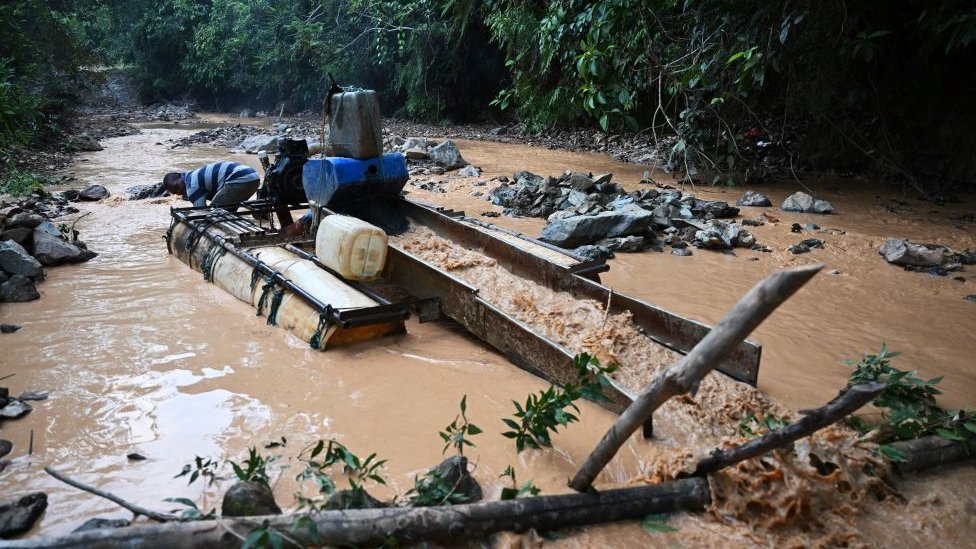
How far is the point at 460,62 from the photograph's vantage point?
794 inches

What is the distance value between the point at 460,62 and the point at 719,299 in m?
16.7

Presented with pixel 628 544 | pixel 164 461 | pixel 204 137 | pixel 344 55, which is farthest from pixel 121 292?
pixel 344 55

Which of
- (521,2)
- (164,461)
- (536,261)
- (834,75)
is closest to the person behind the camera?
(164,461)

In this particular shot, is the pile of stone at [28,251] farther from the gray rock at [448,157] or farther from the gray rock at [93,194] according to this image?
the gray rock at [448,157]

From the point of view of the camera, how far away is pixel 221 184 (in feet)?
23.2

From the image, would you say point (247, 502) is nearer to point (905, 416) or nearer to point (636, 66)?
point (905, 416)

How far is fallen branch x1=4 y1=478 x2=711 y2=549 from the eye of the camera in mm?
2047

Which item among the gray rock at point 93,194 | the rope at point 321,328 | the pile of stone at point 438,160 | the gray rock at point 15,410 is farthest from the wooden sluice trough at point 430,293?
the pile of stone at point 438,160

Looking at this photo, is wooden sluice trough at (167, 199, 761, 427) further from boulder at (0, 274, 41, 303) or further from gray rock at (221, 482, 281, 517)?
gray rock at (221, 482, 281, 517)

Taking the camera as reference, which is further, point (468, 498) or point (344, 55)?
point (344, 55)

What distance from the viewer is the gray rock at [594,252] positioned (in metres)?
6.00

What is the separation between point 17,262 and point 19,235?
0.72m

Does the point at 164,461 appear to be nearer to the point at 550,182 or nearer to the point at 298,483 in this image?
the point at 298,483

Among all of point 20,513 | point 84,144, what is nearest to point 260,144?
point 84,144
